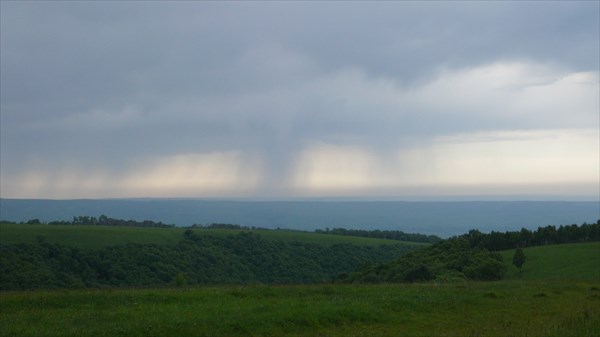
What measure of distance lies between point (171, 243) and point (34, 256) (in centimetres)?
2188

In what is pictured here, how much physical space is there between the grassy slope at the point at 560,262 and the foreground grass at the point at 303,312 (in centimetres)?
1391

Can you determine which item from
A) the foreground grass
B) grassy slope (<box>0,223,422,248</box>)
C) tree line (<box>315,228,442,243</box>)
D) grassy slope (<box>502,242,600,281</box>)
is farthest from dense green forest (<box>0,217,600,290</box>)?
tree line (<box>315,228,442,243</box>)

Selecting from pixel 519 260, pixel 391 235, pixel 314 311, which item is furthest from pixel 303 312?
pixel 391 235

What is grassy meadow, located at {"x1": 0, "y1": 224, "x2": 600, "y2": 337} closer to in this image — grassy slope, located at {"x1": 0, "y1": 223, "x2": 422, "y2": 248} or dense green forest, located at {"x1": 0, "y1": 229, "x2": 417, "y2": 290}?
dense green forest, located at {"x1": 0, "y1": 229, "x2": 417, "y2": 290}

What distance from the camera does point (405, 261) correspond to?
159 feet

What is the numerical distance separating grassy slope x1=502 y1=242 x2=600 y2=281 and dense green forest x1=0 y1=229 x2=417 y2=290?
29.2 meters

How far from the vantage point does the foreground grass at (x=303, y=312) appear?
15.1m

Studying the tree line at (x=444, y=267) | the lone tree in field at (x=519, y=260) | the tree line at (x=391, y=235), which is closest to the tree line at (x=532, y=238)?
the tree line at (x=444, y=267)

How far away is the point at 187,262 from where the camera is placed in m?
78.6

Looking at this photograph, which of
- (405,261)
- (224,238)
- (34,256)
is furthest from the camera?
(224,238)

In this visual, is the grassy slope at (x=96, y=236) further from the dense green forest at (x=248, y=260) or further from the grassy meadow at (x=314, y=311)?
the grassy meadow at (x=314, y=311)

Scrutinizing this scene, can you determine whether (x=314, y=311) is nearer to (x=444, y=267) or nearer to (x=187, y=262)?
(x=444, y=267)

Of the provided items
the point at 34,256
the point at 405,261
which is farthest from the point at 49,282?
the point at 405,261

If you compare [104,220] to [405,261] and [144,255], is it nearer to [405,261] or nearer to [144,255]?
[144,255]
